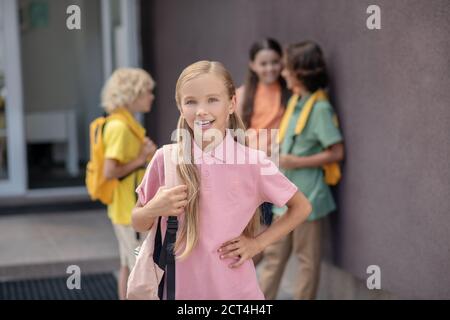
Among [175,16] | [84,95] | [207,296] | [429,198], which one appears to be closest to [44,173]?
[84,95]

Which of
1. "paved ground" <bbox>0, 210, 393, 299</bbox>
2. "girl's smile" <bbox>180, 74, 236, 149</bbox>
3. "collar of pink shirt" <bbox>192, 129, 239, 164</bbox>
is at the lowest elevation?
"paved ground" <bbox>0, 210, 393, 299</bbox>

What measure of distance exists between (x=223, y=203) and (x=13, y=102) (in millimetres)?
6226

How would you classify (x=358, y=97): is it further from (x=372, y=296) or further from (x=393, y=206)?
(x=372, y=296)

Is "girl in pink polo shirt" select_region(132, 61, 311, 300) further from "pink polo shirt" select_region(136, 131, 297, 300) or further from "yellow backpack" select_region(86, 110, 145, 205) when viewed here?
"yellow backpack" select_region(86, 110, 145, 205)

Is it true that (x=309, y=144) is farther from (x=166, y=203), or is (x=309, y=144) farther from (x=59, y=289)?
(x=59, y=289)

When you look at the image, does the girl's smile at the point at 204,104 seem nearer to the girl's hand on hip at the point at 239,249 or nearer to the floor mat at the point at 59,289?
the girl's hand on hip at the point at 239,249

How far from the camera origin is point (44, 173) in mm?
9992

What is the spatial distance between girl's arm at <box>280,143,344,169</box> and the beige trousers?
1.07 ft

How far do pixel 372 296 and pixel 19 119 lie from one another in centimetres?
500

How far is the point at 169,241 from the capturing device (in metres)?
2.03

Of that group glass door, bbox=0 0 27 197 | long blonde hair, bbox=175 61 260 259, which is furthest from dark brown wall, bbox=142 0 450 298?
glass door, bbox=0 0 27 197

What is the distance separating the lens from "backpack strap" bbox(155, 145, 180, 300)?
6.64 ft

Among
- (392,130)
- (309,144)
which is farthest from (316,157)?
(392,130)

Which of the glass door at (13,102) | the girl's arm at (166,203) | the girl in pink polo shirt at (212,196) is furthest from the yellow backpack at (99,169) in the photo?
the glass door at (13,102)
